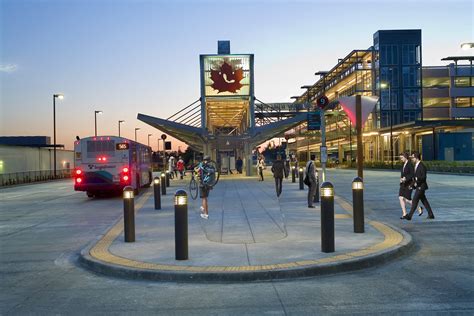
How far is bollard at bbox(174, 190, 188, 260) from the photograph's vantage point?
25.2ft

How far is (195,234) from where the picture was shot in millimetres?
10328

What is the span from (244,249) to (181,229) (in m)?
1.34

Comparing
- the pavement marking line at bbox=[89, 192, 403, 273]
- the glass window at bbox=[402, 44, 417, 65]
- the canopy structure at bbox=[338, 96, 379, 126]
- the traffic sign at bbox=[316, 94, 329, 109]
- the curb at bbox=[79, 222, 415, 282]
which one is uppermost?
the glass window at bbox=[402, 44, 417, 65]

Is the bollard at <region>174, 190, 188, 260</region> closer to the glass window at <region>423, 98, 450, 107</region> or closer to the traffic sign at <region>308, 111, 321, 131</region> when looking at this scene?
the traffic sign at <region>308, 111, 321, 131</region>

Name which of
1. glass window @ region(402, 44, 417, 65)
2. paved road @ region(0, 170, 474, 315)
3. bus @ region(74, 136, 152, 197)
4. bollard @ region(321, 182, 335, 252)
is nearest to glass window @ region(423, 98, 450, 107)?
glass window @ region(402, 44, 417, 65)

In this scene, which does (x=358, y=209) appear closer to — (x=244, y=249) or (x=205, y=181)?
(x=244, y=249)

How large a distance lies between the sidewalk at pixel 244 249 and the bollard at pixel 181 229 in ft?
0.52

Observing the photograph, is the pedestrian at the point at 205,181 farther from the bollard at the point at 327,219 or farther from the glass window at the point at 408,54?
the glass window at the point at 408,54

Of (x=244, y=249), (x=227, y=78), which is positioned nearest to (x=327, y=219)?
(x=244, y=249)

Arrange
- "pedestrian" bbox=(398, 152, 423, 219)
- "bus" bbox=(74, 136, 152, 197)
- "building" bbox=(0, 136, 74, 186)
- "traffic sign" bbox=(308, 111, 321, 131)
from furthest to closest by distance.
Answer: "building" bbox=(0, 136, 74, 186) < "bus" bbox=(74, 136, 152, 197) < "traffic sign" bbox=(308, 111, 321, 131) < "pedestrian" bbox=(398, 152, 423, 219)

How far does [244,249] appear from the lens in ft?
27.8

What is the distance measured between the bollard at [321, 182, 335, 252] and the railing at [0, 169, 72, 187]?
1252 inches

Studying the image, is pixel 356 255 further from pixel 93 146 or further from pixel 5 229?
pixel 93 146

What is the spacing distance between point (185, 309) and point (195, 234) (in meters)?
4.77
